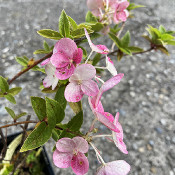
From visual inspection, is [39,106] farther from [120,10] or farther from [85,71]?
[120,10]

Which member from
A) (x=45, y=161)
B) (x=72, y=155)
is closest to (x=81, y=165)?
(x=72, y=155)

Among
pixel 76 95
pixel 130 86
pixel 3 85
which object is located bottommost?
pixel 130 86

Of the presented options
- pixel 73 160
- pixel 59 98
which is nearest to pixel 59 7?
pixel 59 98

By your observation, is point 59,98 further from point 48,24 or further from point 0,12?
point 0,12

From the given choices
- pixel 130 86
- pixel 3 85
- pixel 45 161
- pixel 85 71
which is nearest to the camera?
pixel 85 71

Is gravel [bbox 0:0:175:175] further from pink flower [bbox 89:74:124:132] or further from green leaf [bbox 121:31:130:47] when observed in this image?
pink flower [bbox 89:74:124:132]

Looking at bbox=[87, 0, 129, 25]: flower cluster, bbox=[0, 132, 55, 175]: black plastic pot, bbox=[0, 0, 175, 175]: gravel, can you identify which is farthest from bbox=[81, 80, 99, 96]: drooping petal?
bbox=[0, 0, 175, 175]: gravel

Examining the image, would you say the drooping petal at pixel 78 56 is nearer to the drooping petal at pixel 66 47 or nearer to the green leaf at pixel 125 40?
the drooping petal at pixel 66 47
